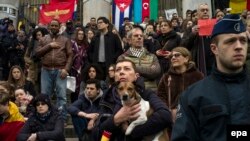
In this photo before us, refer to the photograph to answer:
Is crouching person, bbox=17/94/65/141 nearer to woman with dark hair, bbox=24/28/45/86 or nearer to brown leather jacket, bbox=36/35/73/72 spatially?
brown leather jacket, bbox=36/35/73/72

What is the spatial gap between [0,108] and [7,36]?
25.3 feet

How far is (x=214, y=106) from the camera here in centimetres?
289

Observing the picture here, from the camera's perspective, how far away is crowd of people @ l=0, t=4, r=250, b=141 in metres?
2.95

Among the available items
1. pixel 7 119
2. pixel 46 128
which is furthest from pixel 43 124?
pixel 7 119

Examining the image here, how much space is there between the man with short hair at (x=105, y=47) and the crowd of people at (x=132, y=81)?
0.02 metres

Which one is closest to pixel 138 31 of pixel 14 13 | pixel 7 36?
pixel 7 36

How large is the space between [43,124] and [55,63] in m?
2.68

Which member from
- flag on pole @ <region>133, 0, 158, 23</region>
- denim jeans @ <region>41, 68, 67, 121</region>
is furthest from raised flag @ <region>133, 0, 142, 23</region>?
denim jeans @ <region>41, 68, 67, 121</region>

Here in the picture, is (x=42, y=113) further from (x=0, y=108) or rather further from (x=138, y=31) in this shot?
(x=138, y=31)

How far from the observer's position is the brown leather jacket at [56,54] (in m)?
9.39

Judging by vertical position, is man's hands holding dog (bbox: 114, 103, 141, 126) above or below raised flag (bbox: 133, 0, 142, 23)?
below

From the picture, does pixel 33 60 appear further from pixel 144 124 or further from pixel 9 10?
pixel 9 10

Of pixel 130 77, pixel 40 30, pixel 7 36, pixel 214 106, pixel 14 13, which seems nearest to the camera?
pixel 214 106

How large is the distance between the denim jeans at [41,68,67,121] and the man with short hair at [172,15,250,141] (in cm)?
630
